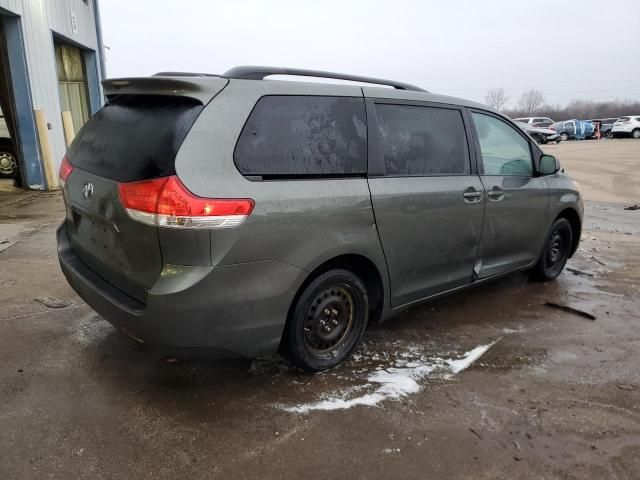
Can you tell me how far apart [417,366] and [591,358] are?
4.15ft

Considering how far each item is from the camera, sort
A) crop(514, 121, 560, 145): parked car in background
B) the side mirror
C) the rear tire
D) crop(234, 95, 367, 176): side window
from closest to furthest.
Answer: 1. crop(234, 95, 367, 176): side window
2. the side mirror
3. the rear tire
4. crop(514, 121, 560, 145): parked car in background

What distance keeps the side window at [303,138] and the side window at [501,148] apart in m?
1.33

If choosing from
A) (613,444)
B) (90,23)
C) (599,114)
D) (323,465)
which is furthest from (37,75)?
(599,114)

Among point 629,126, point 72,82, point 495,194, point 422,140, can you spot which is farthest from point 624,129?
point 422,140

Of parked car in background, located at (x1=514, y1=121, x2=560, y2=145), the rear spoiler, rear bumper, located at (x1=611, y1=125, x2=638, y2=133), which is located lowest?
parked car in background, located at (x1=514, y1=121, x2=560, y2=145)

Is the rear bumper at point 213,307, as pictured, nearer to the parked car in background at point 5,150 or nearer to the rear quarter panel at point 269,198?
the rear quarter panel at point 269,198

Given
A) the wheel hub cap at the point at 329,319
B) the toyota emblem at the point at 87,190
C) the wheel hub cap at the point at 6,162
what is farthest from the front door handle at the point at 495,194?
the wheel hub cap at the point at 6,162

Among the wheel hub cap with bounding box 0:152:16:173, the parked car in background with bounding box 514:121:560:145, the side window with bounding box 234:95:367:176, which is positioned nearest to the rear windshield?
the side window with bounding box 234:95:367:176

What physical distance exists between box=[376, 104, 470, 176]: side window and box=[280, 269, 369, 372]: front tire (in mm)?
796

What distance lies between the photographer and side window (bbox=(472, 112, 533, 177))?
3.93m

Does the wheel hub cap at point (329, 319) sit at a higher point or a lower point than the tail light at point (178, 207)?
lower

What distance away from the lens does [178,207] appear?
231cm

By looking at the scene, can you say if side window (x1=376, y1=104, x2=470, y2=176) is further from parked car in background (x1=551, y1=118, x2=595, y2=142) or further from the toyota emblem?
parked car in background (x1=551, y1=118, x2=595, y2=142)

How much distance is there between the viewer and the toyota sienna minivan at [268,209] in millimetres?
2391
